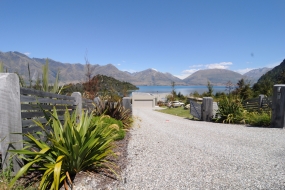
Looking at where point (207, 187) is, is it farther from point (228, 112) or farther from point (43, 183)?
point (228, 112)

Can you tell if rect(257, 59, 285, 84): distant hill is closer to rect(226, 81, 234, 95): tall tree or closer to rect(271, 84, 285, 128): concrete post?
rect(226, 81, 234, 95): tall tree

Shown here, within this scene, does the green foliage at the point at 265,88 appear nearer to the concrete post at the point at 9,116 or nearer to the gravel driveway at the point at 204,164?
the gravel driveway at the point at 204,164

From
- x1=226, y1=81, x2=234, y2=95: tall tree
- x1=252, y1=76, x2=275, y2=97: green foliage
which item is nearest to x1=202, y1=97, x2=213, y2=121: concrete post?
x1=252, y1=76, x2=275, y2=97: green foliage

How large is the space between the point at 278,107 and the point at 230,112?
2303 mm

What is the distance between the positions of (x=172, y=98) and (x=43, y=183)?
25.4 metres

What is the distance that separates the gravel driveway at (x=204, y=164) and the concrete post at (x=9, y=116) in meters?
1.76

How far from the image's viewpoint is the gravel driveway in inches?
119

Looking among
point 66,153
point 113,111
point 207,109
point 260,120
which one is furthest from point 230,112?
point 66,153

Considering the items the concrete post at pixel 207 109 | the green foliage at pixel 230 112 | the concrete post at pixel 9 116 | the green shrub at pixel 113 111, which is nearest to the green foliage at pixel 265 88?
the green foliage at pixel 230 112

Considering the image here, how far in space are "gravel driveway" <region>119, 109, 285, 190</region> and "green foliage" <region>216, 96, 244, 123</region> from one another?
4035 mm

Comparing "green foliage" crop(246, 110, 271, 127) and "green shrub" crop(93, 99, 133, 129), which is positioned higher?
"green shrub" crop(93, 99, 133, 129)

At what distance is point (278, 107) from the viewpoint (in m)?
8.09

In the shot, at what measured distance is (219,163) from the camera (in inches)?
150

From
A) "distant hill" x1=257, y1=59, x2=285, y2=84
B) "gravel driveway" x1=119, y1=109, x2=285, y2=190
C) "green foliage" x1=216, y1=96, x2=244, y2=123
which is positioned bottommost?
"gravel driveway" x1=119, y1=109, x2=285, y2=190
